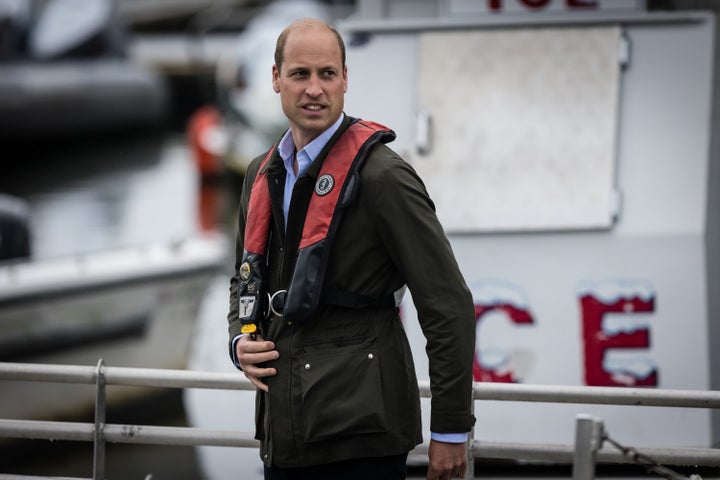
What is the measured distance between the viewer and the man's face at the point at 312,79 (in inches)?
109

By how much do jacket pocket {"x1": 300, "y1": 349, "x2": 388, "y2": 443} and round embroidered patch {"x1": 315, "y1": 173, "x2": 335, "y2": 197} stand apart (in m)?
0.36

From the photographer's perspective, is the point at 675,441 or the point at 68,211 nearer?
the point at 675,441

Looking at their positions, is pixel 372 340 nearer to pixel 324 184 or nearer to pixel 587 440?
pixel 324 184

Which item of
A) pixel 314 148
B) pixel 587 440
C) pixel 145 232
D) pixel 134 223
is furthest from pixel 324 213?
pixel 134 223

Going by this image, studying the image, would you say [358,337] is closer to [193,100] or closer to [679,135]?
[679,135]

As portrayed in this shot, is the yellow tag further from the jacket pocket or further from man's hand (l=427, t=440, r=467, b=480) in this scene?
man's hand (l=427, t=440, r=467, b=480)

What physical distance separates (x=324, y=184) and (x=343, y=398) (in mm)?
481

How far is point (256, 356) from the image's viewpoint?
2830mm

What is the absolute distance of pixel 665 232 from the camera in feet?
16.8

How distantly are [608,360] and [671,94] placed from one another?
1146 mm

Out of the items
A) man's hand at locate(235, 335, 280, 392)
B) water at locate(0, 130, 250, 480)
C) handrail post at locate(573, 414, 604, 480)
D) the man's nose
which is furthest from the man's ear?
water at locate(0, 130, 250, 480)

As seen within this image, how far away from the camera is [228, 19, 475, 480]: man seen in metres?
2.71

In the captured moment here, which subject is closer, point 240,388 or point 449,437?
point 449,437

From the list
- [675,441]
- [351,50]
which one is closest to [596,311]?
[675,441]
